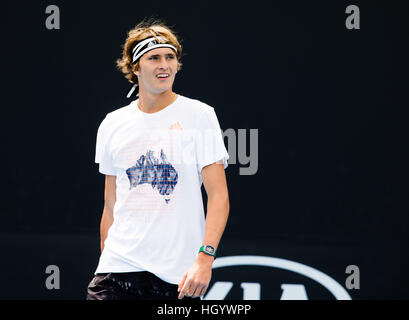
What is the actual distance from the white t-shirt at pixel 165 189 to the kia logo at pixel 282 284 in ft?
7.02

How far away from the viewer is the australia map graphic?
2.36m

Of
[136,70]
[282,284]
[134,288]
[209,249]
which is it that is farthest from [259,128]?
[209,249]

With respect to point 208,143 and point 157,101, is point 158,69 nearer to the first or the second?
point 157,101

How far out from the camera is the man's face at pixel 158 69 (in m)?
2.45

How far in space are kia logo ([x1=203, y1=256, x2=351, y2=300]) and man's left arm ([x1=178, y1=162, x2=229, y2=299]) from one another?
232 centimetres

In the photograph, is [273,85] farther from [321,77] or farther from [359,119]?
[359,119]

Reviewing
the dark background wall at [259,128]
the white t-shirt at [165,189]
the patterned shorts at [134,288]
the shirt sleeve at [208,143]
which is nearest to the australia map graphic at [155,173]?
the white t-shirt at [165,189]

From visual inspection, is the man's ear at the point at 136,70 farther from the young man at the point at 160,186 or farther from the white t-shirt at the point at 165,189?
the white t-shirt at the point at 165,189

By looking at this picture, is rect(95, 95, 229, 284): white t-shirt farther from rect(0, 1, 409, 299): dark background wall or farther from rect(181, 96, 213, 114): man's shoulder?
rect(0, 1, 409, 299): dark background wall

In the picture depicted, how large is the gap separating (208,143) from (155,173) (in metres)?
0.25

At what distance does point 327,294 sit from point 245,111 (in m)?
1.51

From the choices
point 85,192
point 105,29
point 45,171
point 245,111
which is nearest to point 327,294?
point 245,111

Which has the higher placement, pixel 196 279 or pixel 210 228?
pixel 210 228

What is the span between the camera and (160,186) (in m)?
2.36
